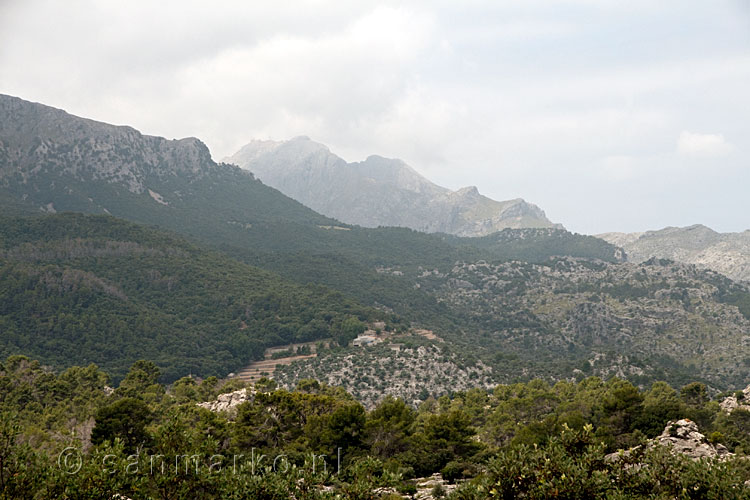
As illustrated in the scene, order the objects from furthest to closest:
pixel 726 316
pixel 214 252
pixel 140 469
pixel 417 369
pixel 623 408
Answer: pixel 214 252 → pixel 726 316 → pixel 417 369 → pixel 623 408 → pixel 140 469

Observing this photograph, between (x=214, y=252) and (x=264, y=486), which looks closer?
(x=264, y=486)

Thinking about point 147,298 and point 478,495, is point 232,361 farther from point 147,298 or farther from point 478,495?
point 478,495

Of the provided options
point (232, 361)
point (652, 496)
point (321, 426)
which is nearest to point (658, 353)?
point (232, 361)

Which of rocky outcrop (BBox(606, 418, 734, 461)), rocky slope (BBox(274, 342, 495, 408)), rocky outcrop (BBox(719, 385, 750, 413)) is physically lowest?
rocky slope (BBox(274, 342, 495, 408))

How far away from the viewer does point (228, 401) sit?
68000mm

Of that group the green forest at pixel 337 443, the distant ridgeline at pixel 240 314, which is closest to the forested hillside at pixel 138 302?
the distant ridgeline at pixel 240 314

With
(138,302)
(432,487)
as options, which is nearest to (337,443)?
(432,487)

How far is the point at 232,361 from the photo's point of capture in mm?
134375

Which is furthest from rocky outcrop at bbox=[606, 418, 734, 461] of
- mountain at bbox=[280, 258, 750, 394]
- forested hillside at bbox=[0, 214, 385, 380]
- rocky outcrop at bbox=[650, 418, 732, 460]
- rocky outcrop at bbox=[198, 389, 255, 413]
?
forested hillside at bbox=[0, 214, 385, 380]

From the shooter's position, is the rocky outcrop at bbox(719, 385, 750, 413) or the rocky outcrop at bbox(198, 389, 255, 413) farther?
the rocky outcrop at bbox(198, 389, 255, 413)

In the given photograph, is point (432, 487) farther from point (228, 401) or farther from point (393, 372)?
point (393, 372)

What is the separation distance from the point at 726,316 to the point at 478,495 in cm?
17568

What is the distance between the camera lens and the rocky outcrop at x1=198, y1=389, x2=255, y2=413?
6612 centimetres

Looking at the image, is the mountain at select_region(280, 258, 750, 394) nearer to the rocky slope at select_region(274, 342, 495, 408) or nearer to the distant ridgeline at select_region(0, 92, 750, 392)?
the rocky slope at select_region(274, 342, 495, 408)
